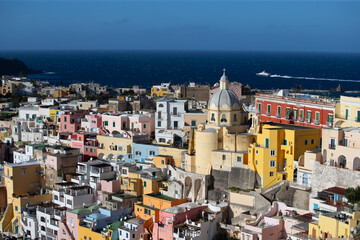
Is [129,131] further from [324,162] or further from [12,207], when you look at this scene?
[324,162]

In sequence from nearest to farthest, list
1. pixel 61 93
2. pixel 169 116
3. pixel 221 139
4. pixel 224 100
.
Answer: pixel 221 139, pixel 224 100, pixel 169 116, pixel 61 93

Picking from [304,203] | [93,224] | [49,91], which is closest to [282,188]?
[304,203]

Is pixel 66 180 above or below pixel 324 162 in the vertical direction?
below

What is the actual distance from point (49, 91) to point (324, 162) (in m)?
58.9

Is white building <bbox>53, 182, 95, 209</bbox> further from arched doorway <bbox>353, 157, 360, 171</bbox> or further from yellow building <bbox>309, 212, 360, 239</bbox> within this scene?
arched doorway <bbox>353, 157, 360, 171</bbox>

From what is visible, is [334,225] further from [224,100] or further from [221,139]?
[224,100]

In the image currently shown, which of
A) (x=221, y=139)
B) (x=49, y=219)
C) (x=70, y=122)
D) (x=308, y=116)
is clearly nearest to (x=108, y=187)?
(x=49, y=219)

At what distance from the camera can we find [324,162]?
35.7 meters

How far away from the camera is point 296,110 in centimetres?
4366

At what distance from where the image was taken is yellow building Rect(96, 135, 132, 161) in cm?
4672

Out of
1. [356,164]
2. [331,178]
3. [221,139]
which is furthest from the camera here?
[221,139]

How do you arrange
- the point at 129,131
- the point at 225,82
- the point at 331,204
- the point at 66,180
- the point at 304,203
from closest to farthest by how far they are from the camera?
the point at 331,204, the point at 304,203, the point at 225,82, the point at 66,180, the point at 129,131

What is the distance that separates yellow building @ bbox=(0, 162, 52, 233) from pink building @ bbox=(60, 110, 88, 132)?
8.43m

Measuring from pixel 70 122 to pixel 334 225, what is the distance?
99.9 feet
